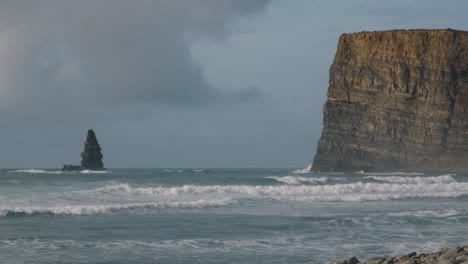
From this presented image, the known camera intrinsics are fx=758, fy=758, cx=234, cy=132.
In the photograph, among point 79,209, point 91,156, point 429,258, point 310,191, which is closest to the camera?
point 429,258

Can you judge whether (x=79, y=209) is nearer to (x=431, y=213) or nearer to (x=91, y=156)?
(x=431, y=213)

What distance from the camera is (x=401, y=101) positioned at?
71750mm

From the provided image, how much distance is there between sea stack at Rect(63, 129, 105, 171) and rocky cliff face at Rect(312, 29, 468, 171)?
25.2 m

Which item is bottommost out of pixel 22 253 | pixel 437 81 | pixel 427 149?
pixel 22 253

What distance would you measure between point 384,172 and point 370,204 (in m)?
41.4

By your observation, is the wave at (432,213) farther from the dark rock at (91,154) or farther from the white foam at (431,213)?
the dark rock at (91,154)

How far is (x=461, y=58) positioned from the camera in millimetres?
70625

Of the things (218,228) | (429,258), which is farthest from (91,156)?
(429,258)

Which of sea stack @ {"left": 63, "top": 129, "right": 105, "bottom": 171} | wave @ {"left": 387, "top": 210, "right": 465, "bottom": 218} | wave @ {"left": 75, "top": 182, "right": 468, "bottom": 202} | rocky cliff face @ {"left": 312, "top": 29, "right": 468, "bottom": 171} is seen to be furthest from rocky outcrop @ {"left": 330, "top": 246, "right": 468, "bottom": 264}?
sea stack @ {"left": 63, "top": 129, "right": 105, "bottom": 171}

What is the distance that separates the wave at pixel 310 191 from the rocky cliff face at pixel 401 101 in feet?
91.8

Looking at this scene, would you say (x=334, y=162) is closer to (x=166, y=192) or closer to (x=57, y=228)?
(x=166, y=192)

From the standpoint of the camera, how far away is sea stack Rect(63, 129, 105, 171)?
80875 mm

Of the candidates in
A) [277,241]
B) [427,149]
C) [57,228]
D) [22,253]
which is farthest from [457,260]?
[427,149]

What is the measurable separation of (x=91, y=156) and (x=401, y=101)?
109 feet
